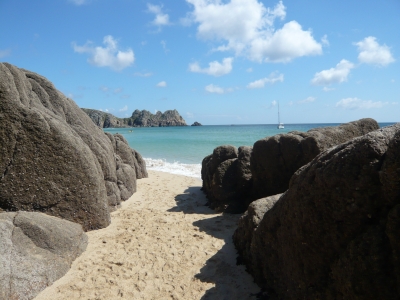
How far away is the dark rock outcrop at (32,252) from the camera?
388cm

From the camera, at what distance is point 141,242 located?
5945mm

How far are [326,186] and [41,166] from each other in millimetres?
5414

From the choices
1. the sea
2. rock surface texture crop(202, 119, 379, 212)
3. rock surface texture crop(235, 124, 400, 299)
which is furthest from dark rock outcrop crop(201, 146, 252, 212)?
the sea

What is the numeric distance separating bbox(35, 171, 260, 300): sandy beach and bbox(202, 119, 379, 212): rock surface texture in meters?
0.86

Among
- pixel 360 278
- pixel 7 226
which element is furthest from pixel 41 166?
pixel 360 278

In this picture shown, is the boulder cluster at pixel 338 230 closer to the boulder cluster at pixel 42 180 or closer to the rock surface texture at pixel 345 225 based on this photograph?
the rock surface texture at pixel 345 225

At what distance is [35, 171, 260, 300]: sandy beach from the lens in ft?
13.9

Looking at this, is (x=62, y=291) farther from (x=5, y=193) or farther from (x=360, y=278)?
(x=360, y=278)

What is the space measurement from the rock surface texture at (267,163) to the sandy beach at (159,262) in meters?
0.86

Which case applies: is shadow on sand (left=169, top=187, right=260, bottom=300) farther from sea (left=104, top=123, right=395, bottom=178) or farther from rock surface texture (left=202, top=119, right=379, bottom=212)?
sea (left=104, top=123, right=395, bottom=178)

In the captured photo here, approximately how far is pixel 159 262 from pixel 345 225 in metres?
3.49

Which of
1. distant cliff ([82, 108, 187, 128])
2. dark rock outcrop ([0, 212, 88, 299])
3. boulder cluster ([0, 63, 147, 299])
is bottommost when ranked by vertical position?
dark rock outcrop ([0, 212, 88, 299])

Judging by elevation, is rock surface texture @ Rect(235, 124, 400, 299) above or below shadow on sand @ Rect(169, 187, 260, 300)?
above

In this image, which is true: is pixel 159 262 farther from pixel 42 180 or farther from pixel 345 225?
pixel 345 225
